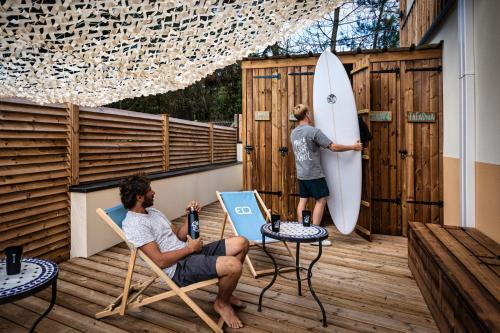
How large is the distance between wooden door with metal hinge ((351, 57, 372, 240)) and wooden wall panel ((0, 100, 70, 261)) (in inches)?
139

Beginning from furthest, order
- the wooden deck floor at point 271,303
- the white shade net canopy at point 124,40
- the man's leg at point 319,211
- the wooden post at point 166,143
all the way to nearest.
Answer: the wooden post at point 166,143
the man's leg at point 319,211
the wooden deck floor at point 271,303
the white shade net canopy at point 124,40

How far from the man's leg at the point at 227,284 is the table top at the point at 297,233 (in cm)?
37

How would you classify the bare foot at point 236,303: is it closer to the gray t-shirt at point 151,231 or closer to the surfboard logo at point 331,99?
the gray t-shirt at point 151,231

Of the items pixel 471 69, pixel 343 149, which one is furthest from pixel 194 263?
pixel 471 69

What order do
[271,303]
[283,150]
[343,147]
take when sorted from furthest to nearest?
[283,150] → [343,147] → [271,303]

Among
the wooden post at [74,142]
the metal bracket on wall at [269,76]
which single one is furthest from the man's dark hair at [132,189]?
the metal bracket on wall at [269,76]

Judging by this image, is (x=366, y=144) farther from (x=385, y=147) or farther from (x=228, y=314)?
(x=228, y=314)

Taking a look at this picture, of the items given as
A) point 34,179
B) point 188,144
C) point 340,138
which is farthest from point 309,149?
point 188,144

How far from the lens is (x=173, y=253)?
2.05 meters

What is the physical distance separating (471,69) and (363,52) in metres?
1.53

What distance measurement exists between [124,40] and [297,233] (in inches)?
66.2

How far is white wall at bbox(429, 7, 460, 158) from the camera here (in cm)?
358

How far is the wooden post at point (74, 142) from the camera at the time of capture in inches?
131

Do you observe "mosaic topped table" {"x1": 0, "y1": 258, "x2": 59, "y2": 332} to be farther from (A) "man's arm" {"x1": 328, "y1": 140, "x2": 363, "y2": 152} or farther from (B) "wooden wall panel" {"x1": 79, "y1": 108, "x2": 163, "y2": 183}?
(A) "man's arm" {"x1": 328, "y1": 140, "x2": 363, "y2": 152}
